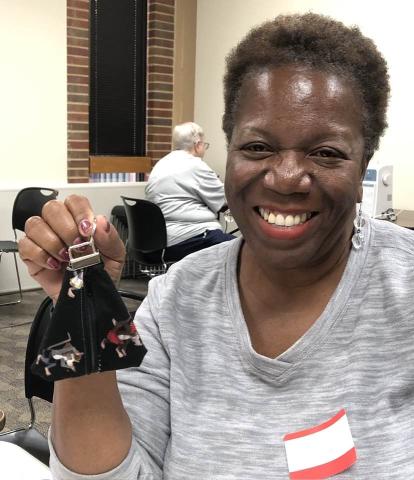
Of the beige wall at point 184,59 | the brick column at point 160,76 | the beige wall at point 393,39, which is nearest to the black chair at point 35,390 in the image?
the beige wall at point 393,39

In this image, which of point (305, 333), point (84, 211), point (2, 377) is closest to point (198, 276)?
point (305, 333)

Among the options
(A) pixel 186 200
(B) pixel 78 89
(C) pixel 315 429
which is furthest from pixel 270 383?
(B) pixel 78 89

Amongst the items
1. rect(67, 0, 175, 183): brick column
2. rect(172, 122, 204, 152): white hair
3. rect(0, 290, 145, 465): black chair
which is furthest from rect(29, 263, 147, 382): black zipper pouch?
rect(67, 0, 175, 183): brick column

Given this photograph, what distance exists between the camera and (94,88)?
19.3ft

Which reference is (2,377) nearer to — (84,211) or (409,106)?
(84,211)

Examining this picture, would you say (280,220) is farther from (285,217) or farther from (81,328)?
(81,328)

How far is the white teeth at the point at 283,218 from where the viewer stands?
3.09 ft

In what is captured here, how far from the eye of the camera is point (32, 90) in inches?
212

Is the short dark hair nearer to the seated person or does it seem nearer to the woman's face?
the woman's face

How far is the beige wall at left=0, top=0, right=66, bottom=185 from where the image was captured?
5223mm

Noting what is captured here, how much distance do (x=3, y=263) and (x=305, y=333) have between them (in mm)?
4795

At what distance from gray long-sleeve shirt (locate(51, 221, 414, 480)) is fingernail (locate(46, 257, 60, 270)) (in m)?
0.30

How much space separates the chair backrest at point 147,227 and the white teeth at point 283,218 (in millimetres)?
3402

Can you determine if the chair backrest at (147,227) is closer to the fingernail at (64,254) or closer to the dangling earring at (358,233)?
the dangling earring at (358,233)
